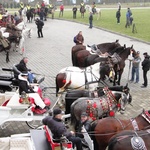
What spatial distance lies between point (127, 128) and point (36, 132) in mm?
1913

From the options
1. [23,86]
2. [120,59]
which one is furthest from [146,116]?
[120,59]

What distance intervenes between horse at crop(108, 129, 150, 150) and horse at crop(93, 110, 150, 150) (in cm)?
67

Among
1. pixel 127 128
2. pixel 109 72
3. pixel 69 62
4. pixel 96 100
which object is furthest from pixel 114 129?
pixel 69 62

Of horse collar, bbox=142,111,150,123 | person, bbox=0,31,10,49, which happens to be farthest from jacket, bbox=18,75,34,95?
person, bbox=0,31,10,49

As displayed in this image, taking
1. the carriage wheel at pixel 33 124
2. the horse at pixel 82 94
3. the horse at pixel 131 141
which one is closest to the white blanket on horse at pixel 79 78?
the horse at pixel 82 94

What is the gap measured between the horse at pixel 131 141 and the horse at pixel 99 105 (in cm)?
207

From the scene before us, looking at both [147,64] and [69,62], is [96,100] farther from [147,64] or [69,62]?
[69,62]

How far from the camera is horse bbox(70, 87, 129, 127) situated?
790 centimetres

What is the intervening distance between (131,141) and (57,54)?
13.0 meters

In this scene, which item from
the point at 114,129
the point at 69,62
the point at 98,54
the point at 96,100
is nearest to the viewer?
the point at 114,129

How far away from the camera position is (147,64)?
12.2m

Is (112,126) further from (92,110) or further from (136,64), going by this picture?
(136,64)

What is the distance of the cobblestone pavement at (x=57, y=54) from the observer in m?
10.4

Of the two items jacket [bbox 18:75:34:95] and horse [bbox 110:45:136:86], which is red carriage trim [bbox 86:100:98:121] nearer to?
jacket [bbox 18:75:34:95]
